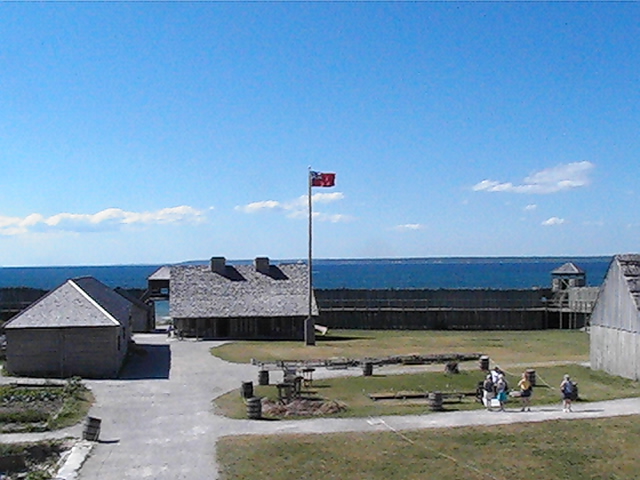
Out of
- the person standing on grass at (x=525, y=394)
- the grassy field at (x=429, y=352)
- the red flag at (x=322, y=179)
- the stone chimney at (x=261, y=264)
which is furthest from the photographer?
the stone chimney at (x=261, y=264)

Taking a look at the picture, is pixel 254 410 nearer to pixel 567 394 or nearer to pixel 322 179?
pixel 567 394

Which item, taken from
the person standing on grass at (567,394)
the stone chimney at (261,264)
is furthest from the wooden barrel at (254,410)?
the stone chimney at (261,264)

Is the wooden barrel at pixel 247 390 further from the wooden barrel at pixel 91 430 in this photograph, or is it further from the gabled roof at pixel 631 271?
the gabled roof at pixel 631 271

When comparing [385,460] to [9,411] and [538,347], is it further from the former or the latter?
[538,347]

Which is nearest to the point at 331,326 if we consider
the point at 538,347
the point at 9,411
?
the point at 538,347

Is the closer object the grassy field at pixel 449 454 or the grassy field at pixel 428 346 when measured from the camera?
the grassy field at pixel 449 454

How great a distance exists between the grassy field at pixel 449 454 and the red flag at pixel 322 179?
87.3 ft

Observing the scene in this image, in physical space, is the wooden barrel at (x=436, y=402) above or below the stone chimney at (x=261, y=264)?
below

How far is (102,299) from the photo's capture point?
4203 cm

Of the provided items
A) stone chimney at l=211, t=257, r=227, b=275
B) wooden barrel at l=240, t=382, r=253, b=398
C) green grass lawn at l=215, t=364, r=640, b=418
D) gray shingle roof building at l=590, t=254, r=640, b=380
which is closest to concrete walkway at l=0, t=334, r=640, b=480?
green grass lawn at l=215, t=364, r=640, b=418

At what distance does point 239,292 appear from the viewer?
5412 centimetres

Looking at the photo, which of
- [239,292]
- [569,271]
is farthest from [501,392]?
[569,271]

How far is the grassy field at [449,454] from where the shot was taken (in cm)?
1955

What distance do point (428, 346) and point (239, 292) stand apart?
14.0 meters
